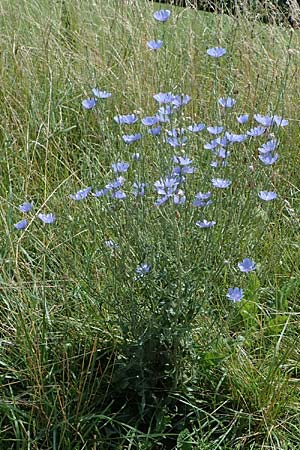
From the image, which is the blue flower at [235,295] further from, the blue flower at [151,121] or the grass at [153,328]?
the blue flower at [151,121]

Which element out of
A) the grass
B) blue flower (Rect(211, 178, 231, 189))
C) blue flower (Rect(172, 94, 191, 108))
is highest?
blue flower (Rect(172, 94, 191, 108))

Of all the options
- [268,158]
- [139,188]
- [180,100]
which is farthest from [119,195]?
[268,158]

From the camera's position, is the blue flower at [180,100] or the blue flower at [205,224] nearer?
the blue flower at [205,224]

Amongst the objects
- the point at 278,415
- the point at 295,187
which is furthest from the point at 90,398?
the point at 295,187

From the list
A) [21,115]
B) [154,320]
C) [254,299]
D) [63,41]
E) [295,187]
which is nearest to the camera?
[154,320]

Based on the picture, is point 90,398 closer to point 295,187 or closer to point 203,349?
point 203,349

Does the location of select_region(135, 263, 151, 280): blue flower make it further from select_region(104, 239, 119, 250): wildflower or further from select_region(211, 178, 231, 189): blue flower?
select_region(211, 178, 231, 189): blue flower

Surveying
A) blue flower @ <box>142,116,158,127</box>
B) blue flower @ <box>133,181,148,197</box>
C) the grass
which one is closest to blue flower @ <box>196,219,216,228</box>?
the grass

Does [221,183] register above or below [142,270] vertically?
above

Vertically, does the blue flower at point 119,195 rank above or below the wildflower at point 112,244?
above

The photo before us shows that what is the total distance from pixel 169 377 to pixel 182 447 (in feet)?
0.72

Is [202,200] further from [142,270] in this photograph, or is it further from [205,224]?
[142,270]

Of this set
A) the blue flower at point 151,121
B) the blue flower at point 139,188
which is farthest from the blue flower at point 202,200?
the blue flower at point 151,121

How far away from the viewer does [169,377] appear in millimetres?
2285
